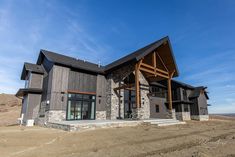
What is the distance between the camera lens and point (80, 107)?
1384 cm

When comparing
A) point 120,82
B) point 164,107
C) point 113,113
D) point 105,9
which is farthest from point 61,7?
point 164,107

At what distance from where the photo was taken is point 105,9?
14750 mm

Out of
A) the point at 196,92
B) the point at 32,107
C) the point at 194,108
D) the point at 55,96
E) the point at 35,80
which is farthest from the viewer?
the point at 196,92

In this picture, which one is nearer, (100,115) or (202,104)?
(100,115)

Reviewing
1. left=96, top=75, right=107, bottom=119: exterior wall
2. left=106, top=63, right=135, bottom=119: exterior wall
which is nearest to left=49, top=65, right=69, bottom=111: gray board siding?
left=96, top=75, right=107, bottom=119: exterior wall

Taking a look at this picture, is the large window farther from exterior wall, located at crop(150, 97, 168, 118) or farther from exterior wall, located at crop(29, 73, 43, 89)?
exterior wall, located at crop(150, 97, 168, 118)

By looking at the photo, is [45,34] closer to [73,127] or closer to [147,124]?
[73,127]

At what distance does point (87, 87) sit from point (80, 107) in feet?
6.53

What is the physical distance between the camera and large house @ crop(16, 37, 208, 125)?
12.8 meters

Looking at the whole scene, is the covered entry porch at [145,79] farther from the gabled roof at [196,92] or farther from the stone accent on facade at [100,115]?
the gabled roof at [196,92]

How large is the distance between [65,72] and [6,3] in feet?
20.5

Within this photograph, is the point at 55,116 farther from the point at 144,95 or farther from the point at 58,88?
the point at 144,95

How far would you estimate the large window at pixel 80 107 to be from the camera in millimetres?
13235

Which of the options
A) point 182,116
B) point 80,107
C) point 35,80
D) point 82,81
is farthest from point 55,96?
point 182,116
